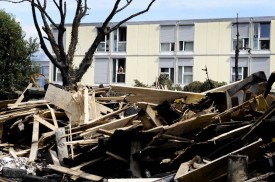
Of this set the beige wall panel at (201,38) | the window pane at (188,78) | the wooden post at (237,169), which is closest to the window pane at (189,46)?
the beige wall panel at (201,38)

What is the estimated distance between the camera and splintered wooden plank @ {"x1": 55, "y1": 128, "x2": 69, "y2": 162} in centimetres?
745

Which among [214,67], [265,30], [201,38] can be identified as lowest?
[214,67]

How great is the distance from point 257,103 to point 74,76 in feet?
46.3

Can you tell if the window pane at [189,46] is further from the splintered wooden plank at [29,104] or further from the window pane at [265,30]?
the splintered wooden plank at [29,104]

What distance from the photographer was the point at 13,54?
3014 cm

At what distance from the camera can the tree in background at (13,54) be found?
29.5m

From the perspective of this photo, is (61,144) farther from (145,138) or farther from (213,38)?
(213,38)

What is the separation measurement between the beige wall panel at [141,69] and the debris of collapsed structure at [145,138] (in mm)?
32540

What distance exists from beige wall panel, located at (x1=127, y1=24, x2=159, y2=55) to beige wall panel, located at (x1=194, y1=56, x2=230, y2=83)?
369cm

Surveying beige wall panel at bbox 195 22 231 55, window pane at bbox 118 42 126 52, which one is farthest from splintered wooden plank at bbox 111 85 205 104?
window pane at bbox 118 42 126 52

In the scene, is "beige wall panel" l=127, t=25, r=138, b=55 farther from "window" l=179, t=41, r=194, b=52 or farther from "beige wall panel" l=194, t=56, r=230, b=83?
"beige wall panel" l=194, t=56, r=230, b=83

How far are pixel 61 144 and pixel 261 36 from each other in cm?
3450

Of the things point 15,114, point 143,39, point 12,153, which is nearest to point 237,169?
point 12,153

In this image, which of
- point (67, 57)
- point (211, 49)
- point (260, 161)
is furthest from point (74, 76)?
point (211, 49)
